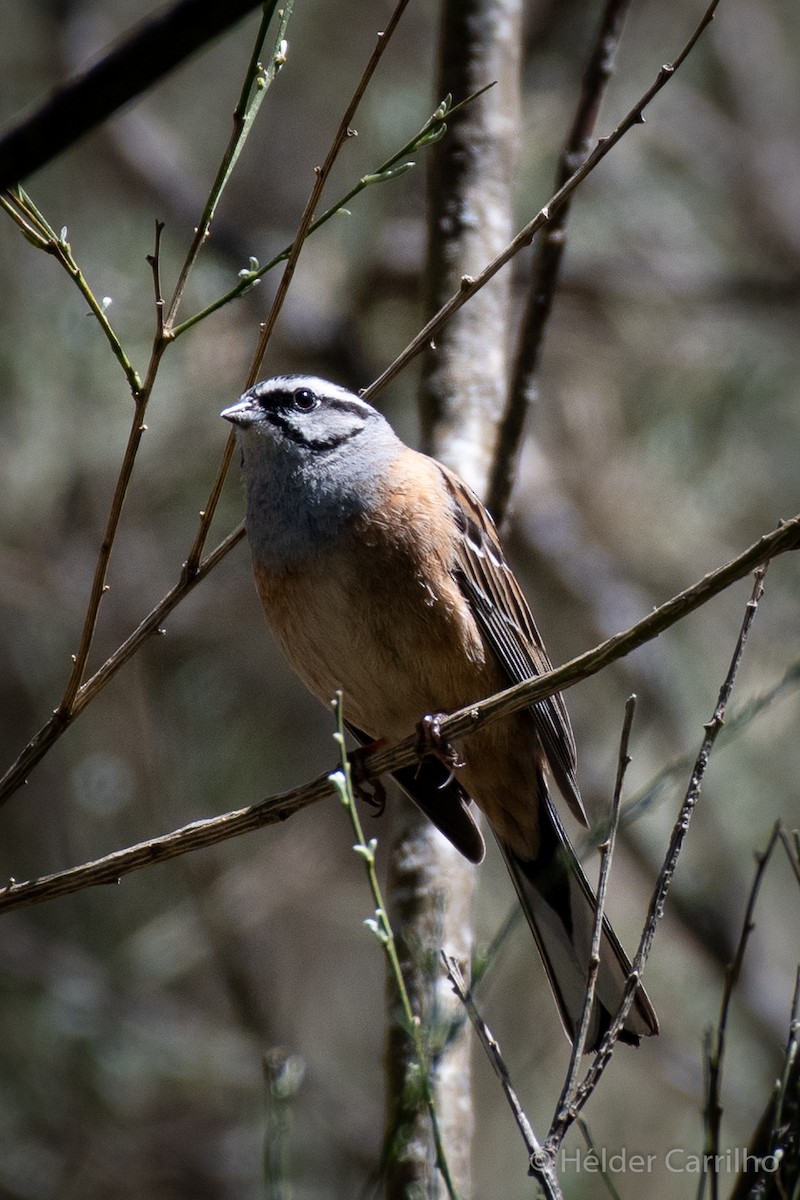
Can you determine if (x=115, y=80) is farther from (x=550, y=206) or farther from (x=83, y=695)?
(x=83, y=695)

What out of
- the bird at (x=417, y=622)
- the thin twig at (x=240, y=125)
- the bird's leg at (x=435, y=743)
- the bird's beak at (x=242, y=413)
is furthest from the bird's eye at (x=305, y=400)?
the thin twig at (x=240, y=125)

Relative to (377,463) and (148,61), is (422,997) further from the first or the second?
(148,61)

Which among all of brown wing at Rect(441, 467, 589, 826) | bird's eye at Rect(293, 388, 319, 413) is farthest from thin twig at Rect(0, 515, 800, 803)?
bird's eye at Rect(293, 388, 319, 413)

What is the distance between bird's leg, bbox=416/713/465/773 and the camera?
2.90 meters

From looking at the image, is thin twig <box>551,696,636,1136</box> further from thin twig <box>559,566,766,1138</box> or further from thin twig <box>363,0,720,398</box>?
thin twig <box>363,0,720,398</box>

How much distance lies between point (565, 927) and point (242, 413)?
5.51ft

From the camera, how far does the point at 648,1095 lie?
7.18 m

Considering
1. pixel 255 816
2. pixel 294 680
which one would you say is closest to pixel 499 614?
pixel 255 816

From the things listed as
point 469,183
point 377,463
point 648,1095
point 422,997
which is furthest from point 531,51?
point 648,1095

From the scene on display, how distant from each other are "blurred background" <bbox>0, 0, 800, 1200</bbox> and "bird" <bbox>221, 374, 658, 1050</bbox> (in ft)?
7.23

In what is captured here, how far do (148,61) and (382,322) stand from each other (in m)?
5.57

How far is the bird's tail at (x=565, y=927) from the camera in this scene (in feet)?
10.5

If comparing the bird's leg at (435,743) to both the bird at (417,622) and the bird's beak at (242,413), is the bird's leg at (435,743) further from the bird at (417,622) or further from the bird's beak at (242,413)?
the bird's beak at (242,413)

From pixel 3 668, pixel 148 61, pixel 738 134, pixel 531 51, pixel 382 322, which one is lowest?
pixel 148 61
